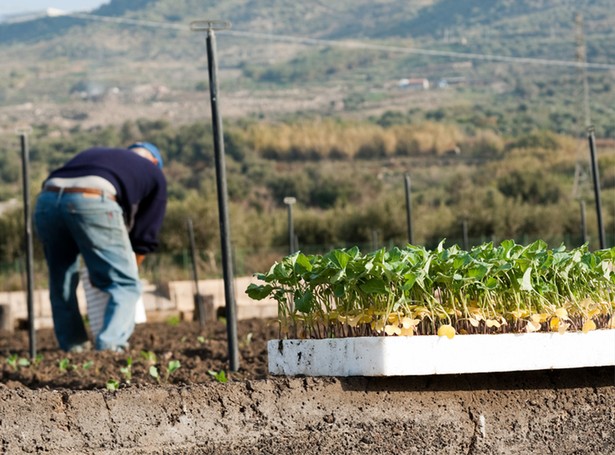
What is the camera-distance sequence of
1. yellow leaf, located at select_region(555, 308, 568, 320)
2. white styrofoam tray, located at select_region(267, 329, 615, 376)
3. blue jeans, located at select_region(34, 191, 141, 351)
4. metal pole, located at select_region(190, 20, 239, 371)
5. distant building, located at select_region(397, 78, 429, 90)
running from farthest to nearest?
distant building, located at select_region(397, 78, 429, 90), blue jeans, located at select_region(34, 191, 141, 351), metal pole, located at select_region(190, 20, 239, 371), yellow leaf, located at select_region(555, 308, 568, 320), white styrofoam tray, located at select_region(267, 329, 615, 376)

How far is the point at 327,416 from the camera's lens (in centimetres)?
289

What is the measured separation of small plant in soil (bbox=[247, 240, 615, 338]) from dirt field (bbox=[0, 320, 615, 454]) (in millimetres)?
154

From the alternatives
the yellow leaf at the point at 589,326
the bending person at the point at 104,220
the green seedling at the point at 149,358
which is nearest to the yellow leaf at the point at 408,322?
the yellow leaf at the point at 589,326

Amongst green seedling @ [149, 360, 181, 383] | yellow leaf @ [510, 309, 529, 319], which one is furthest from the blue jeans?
yellow leaf @ [510, 309, 529, 319]

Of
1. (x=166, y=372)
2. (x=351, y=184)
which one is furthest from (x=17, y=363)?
(x=351, y=184)

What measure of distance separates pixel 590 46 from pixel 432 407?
55211 mm

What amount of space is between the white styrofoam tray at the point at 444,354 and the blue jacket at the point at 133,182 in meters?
3.68

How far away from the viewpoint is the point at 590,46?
55.7 meters

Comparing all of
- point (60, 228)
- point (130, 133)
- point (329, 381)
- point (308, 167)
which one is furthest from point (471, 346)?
point (130, 133)

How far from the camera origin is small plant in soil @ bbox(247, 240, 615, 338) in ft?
10.0

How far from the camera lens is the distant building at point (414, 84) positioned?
5688 centimetres

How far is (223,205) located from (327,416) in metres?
1.90

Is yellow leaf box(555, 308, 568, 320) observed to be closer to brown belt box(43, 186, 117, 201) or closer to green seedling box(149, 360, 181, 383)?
green seedling box(149, 360, 181, 383)

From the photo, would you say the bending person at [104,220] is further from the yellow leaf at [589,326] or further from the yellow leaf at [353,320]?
the yellow leaf at [589,326]
